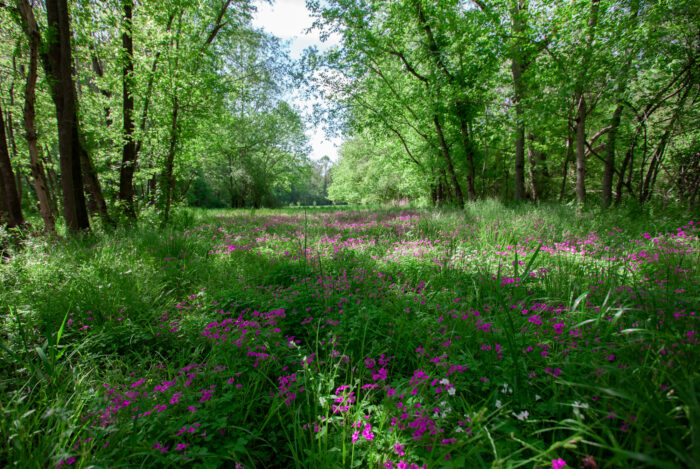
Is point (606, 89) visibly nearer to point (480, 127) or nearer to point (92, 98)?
point (480, 127)

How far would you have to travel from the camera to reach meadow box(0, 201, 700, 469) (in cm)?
126

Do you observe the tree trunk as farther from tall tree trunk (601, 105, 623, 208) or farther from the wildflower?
tall tree trunk (601, 105, 623, 208)

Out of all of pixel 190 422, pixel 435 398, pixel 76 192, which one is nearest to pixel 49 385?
pixel 190 422

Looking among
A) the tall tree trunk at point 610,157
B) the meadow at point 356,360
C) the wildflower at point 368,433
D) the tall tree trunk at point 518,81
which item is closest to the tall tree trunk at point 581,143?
the tall tree trunk at point 518,81

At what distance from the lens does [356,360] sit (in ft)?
7.11

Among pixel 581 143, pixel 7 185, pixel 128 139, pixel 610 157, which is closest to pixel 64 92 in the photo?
pixel 7 185

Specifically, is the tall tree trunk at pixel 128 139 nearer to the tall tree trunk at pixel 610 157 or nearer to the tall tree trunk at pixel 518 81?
the tall tree trunk at pixel 518 81

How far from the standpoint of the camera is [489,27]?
858 centimetres

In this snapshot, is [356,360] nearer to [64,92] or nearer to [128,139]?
[64,92]

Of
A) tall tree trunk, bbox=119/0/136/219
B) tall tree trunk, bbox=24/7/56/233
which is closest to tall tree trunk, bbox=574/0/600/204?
tall tree trunk, bbox=119/0/136/219

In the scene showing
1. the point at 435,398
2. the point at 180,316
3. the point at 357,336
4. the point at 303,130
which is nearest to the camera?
the point at 435,398

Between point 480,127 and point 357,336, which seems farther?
point 480,127

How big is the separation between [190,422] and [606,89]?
1000 centimetres

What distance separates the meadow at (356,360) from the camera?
1258 mm
